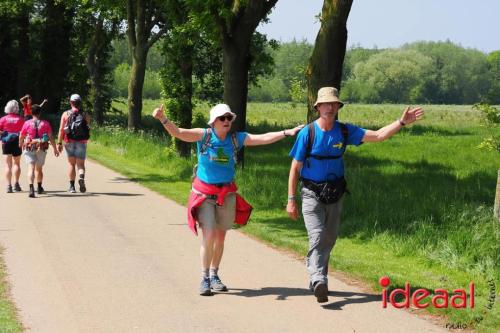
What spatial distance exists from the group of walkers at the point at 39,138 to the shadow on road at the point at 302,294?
850 centimetres

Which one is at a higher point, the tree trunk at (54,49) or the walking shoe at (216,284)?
the tree trunk at (54,49)

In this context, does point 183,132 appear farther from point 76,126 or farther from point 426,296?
point 76,126

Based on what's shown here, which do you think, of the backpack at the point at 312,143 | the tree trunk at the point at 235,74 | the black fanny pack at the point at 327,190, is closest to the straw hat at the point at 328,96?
the backpack at the point at 312,143

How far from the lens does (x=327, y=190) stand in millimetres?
7883

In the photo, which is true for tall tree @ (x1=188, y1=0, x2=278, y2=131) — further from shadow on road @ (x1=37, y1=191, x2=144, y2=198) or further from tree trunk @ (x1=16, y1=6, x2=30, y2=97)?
tree trunk @ (x1=16, y1=6, x2=30, y2=97)

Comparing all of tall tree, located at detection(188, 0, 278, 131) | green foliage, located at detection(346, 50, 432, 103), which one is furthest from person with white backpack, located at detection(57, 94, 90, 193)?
green foliage, located at detection(346, 50, 432, 103)

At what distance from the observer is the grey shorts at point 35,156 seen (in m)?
16.1

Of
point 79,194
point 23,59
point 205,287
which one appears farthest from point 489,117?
point 23,59

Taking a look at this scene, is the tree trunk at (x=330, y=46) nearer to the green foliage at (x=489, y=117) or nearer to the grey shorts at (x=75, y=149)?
the green foliage at (x=489, y=117)

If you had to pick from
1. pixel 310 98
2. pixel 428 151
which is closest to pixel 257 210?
pixel 310 98

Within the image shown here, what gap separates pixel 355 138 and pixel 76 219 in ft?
21.1

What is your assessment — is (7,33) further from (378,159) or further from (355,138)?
(355,138)

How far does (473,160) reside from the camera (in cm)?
2603

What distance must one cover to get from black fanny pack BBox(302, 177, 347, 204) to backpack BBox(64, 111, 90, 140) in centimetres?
913
